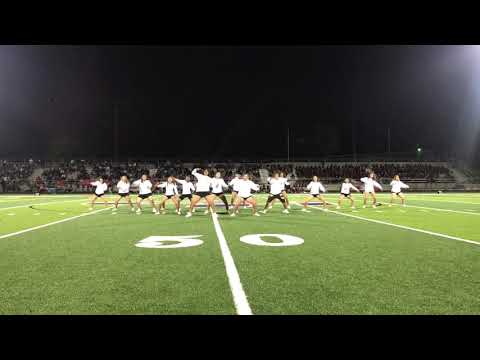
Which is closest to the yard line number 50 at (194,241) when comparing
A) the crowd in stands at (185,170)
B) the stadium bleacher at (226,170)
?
the stadium bleacher at (226,170)

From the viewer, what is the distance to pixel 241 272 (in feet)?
16.6

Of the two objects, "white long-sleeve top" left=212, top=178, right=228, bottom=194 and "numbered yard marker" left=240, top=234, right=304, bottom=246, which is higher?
"white long-sleeve top" left=212, top=178, right=228, bottom=194

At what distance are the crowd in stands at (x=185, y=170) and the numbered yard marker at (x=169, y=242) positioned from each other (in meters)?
38.3

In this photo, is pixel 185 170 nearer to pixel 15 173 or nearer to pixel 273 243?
pixel 15 173

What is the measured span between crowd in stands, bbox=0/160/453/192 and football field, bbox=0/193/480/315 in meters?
38.3

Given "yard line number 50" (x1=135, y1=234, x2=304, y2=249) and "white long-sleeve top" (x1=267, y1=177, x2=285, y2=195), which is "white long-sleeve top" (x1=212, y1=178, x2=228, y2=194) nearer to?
"white long-sleeve top" (x1=267, y1=177, x2=285, y2=195)

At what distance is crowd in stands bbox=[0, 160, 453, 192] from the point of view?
48194mm

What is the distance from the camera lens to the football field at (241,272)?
368 centimetres

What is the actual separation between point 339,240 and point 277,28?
6206 mm

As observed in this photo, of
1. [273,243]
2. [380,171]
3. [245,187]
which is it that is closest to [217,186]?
[245,187]

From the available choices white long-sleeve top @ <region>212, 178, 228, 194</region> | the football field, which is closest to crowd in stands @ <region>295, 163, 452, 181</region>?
white long-sleeve top @ <region>212, 178, 228, 194</region>

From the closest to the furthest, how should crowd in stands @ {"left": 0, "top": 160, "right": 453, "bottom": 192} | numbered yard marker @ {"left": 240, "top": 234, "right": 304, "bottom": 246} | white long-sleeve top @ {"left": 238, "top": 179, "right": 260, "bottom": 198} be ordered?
numbered yard marker @ {"left": 240, "top": 234, "right": 304, "bottom": 246}
white long-sleeve top @ {"left": 238, "top": 179, "right": 260, "bottom": 198}
crowd in stands @ {"left": 0, "top": 160, "right": 453, "bottom": 192}
